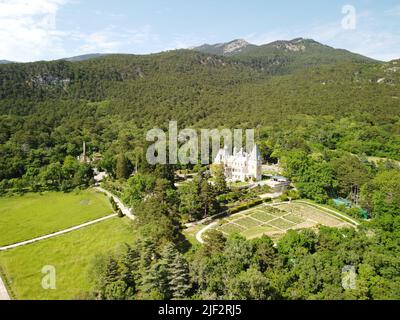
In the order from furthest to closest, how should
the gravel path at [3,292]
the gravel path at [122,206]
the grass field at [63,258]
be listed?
the gravel path at [122,206] → the grass field at [63,258] → the gravel path at [3,292]

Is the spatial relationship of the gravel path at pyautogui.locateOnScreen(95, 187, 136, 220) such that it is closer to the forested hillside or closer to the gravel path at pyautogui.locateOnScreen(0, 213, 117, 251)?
the gravel path at pyautogui.locateOnScreen(0, 213, 117, 251)

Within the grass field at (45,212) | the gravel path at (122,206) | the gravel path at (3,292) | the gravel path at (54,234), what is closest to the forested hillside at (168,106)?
the gravel path at (122,206)

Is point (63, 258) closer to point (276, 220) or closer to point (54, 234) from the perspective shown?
point (54, 234)

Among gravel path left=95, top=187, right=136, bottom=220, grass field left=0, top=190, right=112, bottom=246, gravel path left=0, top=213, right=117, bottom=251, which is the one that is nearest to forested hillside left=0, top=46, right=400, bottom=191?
gravel path left=95, top=187, right=136, bottom=220

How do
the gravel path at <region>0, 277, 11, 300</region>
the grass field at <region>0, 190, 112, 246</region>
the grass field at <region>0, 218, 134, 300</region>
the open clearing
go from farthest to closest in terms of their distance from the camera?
the grass field at <region>0, 190, 112, 246</region>, the open clearing, the grass field at <region>0, 218, 134, 300</region>, the gravel path at <region>0, 277, 11, 300</region>

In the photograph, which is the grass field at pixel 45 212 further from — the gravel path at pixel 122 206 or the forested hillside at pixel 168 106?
the forested hillside at pixel 168 106

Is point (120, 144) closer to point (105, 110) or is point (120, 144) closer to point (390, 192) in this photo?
point (105, 110)
